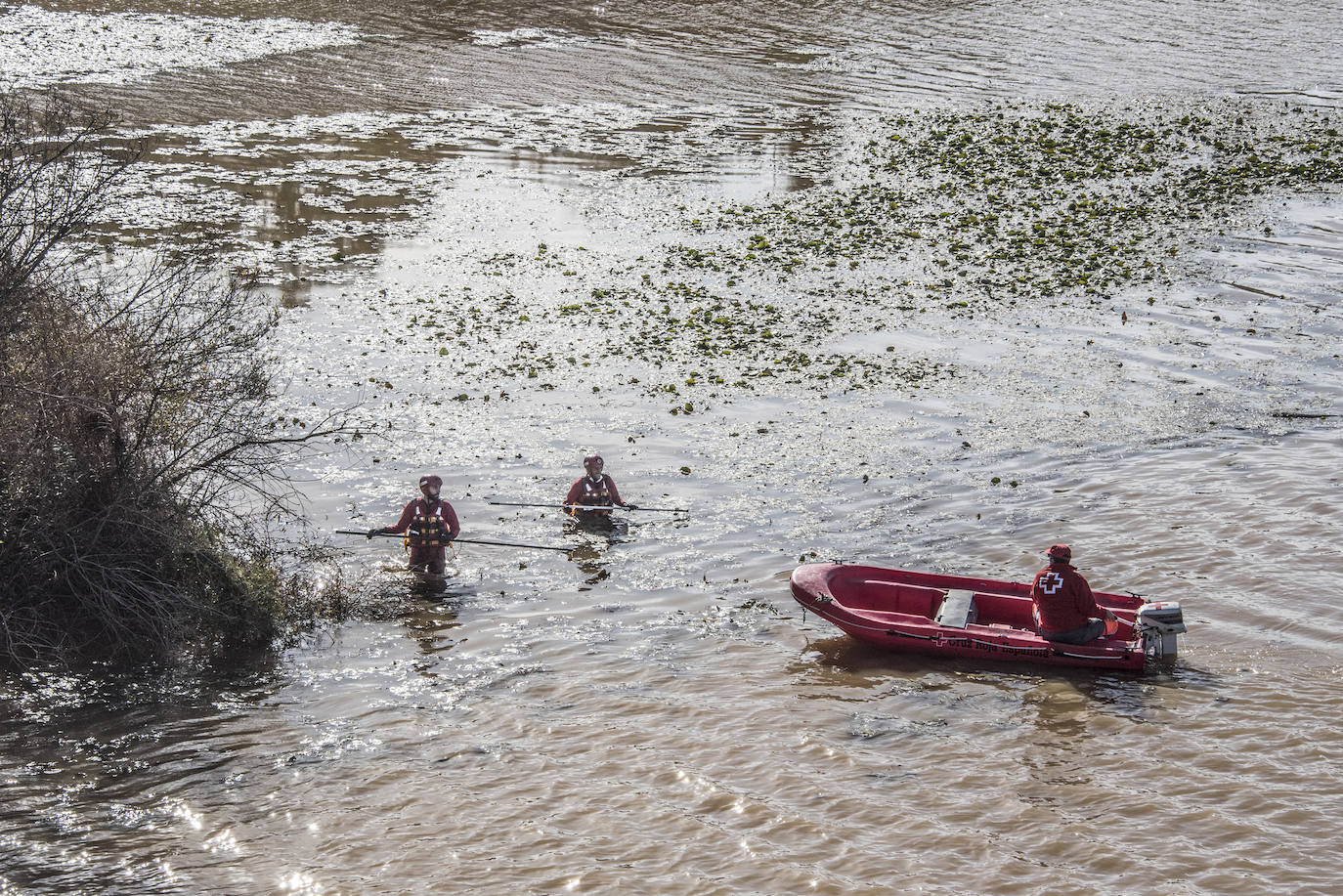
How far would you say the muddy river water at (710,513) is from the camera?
31.7 ft

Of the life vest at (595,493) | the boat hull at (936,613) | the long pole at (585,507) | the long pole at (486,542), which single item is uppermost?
the life vest at (595,493)

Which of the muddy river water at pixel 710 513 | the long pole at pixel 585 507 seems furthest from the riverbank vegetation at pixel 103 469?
the long pole at pixel 585 507

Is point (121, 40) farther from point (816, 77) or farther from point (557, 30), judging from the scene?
point (816, 77)

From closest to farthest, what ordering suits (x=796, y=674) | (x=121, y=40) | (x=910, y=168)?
(x=796, y=674) < (x=910, y=168) < (x=121, y=40)

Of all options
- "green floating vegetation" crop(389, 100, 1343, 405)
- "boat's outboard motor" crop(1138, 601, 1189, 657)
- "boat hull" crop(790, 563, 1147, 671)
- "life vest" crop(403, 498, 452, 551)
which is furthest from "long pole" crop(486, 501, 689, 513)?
"boat's outboard motor" crop(1138, 601, 1189, 657)

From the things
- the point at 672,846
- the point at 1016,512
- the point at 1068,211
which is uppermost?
the point at 1068,211

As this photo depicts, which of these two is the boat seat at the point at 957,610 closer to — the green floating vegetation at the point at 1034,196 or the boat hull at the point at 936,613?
the boat hull at the point at 936,613

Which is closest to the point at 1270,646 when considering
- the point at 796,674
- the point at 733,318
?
the point at 796,674

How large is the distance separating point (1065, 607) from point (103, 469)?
9464 mm

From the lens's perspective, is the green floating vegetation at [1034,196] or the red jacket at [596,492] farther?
the green floating vegetation at [1034,196]

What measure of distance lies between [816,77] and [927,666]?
103 feet

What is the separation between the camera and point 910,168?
31.6m

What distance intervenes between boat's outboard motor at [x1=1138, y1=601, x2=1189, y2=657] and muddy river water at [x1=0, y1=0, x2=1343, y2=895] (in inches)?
12.0

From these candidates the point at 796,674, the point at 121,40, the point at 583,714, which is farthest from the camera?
the point at 121,40
